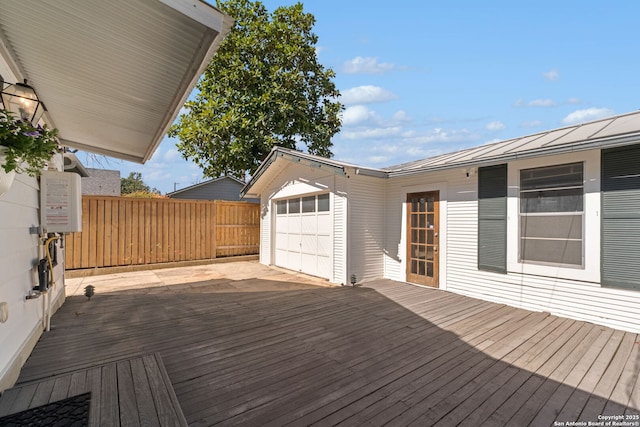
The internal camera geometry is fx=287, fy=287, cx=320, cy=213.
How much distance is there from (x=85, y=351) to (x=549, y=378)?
4654 millimetres

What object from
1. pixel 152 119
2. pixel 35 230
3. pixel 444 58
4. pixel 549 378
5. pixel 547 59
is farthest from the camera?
pixel 444 58

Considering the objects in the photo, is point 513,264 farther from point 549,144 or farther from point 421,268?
point 549,144

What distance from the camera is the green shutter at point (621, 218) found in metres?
3.73

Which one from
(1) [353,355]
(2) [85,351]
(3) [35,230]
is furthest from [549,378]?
(3) [35,230]

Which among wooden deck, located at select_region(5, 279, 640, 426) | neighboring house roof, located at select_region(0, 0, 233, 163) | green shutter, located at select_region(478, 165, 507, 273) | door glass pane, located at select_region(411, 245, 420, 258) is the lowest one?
wooden deck, located at select_region(5, 279, 640, 426)

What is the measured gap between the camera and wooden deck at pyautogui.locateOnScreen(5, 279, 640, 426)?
216 cm

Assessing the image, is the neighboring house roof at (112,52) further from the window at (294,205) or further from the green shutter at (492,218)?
the green shutter at (492,218)

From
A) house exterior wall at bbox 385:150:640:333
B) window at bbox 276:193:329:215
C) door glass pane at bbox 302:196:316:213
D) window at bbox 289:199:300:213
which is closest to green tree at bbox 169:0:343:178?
window at bbox 276:193:329:215

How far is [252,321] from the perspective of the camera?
4.08 metres

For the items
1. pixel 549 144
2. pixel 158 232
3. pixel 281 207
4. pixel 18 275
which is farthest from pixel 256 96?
pixel 18 275

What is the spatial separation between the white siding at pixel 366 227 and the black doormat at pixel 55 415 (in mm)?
4963

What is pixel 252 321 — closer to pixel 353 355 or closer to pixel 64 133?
pixel 353 355

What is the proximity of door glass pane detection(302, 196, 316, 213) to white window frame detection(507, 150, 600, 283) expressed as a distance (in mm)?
4309

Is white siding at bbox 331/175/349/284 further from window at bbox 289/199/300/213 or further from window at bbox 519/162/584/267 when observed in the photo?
window at bbox 519/162/584/267
